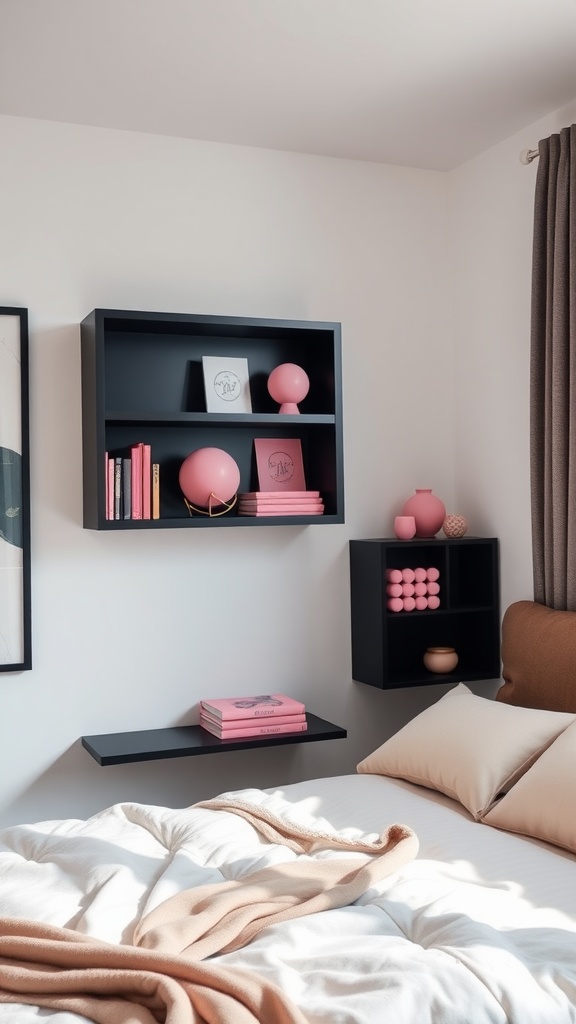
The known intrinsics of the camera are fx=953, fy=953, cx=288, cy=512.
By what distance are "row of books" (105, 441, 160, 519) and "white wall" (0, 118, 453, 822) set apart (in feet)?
0.76

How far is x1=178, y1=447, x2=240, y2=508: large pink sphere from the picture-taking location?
302 cm

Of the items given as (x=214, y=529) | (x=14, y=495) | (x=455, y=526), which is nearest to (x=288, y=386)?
(x=214, y=529)

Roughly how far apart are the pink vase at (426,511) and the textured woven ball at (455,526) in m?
0.02

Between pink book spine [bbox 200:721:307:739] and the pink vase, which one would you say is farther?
the pink vase

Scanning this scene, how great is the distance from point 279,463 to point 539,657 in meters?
1.09

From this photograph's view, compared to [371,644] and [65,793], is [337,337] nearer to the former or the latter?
[371,644]

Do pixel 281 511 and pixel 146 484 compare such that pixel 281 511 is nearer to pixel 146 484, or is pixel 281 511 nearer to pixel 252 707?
pixel 146 484

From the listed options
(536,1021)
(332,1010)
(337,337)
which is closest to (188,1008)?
(332,1010)

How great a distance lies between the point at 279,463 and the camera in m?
3.32

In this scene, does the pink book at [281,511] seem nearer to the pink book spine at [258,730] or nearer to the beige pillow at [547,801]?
the pink book spine at [258,730]

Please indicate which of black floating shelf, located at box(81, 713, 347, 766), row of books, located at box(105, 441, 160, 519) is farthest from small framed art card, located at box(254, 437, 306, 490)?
black floating shelf, located at box(81, 713, 347, 766)

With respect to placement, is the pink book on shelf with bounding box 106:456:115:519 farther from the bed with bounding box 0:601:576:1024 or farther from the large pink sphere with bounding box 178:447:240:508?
the bed with bounding box 0:601:576:1024

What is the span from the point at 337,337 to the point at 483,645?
1.25 m

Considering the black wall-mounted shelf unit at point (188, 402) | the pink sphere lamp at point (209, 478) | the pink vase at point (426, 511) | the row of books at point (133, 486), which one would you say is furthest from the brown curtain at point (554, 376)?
the row of books at point (133, 486)
